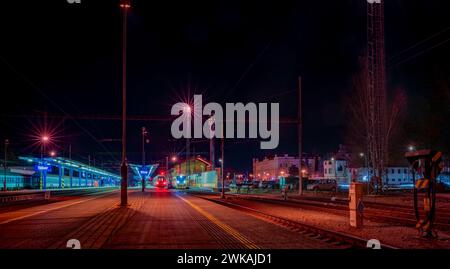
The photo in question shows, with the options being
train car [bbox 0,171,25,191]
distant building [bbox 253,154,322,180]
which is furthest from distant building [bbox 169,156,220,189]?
distant building [bbox 253,154,322,180]

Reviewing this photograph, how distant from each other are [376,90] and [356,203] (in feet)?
106

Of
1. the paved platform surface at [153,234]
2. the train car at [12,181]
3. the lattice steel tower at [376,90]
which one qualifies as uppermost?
the lattice steel tower at [376,90]

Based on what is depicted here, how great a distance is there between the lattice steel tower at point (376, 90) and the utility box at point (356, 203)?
2752 cm

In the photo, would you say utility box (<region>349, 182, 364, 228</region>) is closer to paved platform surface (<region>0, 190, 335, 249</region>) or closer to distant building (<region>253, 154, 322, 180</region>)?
paved platform surface (<region>0, 190, 335, 249</region>)

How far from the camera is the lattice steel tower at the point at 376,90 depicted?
42.4m

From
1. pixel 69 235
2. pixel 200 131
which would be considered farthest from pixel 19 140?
pixel 69 235

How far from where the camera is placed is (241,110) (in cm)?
4534

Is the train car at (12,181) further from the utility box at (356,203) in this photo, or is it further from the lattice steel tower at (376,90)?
the utility box at (356,203)

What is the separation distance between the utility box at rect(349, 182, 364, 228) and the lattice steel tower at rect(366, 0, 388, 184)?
90.3 ft

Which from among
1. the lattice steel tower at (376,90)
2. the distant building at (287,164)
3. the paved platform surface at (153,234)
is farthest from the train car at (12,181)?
the distant building at (287,164)

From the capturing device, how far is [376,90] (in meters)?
45.0

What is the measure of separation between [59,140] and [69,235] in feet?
207

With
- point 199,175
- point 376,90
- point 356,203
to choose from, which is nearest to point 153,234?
point 356,203

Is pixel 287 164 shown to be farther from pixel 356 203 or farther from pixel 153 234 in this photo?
pixel 153 234
